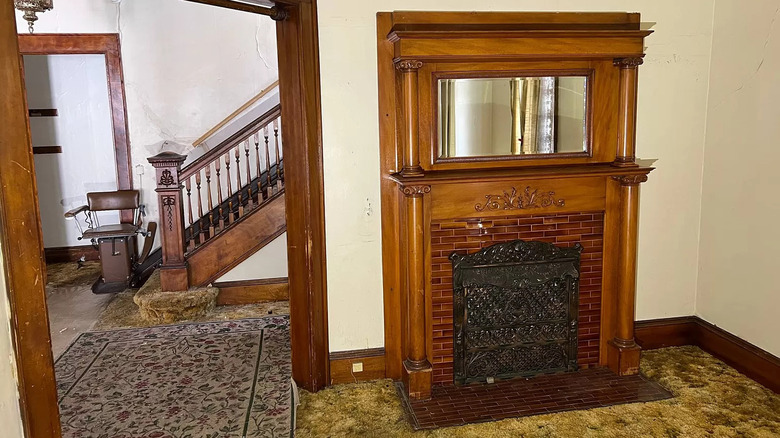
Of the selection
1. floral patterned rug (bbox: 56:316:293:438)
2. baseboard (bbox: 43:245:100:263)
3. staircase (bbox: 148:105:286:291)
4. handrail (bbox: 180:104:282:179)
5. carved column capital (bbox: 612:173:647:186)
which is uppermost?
handrail (bbox: 180:104:282:179)

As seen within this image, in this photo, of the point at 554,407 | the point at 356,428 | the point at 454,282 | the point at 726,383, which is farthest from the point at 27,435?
the point at 726,383

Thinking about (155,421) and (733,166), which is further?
(733,166)

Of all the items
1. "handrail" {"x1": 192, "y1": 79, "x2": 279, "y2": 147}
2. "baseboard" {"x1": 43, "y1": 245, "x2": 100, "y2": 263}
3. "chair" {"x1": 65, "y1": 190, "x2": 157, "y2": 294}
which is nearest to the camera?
"chair" {"x1": 65, "y1": 190, "x2": 157, "y2": 294}

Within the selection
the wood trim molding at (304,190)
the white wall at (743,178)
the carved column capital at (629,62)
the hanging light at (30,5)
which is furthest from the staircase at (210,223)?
the white wall at (743,178)

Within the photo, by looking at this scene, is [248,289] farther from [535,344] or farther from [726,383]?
[726,383]

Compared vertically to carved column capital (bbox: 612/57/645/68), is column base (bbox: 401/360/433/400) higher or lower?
lower

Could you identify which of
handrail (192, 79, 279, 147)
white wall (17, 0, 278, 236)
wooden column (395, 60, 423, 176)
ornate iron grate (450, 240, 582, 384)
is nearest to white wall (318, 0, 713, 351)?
wooden column (395, 60, 423, 176)

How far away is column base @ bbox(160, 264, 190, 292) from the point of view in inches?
209

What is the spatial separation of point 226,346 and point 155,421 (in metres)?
1.10

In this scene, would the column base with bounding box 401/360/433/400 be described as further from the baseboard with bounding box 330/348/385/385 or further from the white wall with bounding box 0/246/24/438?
the white wall with bounding box 0/246/24/438

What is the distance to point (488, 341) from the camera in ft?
12.0

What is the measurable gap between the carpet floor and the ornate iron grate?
46 centimetres

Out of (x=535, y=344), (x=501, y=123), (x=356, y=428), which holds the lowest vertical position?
(x=356, y=428)

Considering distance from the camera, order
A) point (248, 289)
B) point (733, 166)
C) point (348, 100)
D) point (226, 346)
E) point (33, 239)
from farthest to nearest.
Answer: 1. point (248, 289)
2. point (226, 346)
3. point (733, 166)
4. point (348, 100)
5. point (33, 239)
